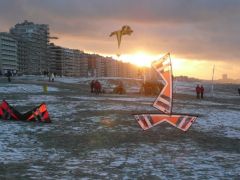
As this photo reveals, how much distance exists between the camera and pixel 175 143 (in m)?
17.9

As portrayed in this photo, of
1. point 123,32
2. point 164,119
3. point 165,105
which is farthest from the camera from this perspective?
point 123,32

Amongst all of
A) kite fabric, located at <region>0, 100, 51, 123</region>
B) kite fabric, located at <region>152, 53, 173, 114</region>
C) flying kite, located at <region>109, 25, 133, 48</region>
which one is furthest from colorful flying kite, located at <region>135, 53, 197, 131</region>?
flying kite, located at <region>109, 25, 133, 48</region>

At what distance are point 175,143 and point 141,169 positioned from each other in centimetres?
501

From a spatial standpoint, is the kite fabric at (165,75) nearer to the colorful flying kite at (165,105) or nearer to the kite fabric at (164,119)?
the colorful flying kite at (165,105)

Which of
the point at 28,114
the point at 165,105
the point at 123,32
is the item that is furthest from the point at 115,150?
the point at 123,32

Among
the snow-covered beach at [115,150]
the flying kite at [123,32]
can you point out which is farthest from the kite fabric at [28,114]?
the flying kite at [123,32]

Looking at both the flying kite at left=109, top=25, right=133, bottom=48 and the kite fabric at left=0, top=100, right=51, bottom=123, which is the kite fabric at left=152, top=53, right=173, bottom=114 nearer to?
the kite fabric at left=0, top=100, right=51, bottom=123

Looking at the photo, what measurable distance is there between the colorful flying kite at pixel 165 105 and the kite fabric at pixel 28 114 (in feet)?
17.8

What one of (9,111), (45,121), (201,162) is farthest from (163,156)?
(9,111)

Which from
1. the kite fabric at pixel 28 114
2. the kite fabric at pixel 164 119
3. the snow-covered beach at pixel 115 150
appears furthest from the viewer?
the kite fabric at pixel 28 114

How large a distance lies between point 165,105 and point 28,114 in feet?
26.3

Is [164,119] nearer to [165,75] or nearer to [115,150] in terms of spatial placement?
[165,75]

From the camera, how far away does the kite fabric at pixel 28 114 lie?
2248cm

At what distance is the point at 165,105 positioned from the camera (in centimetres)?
1788
